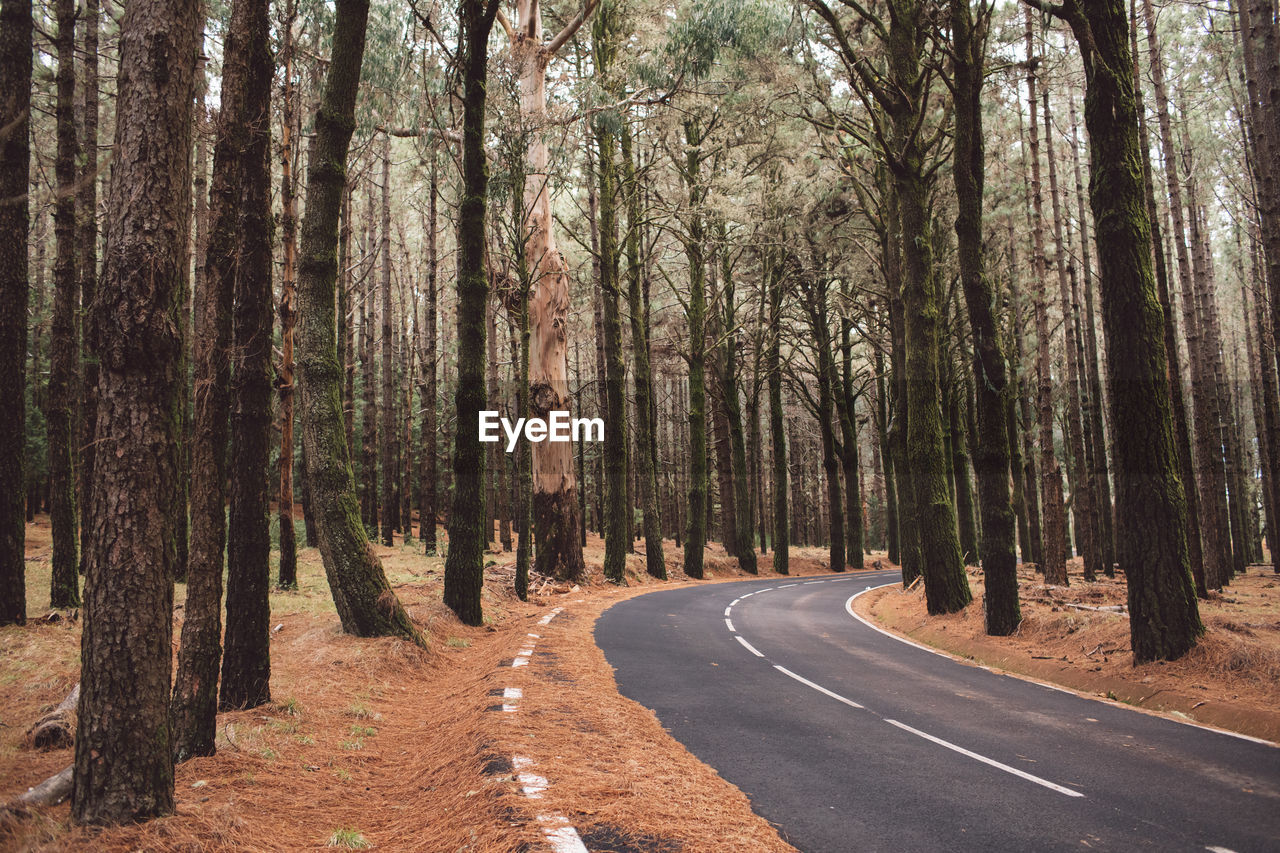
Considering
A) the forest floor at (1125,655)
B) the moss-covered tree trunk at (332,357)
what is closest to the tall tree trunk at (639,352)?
the forest floor at (1125,655)

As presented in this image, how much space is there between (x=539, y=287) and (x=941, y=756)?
16084 millimetres

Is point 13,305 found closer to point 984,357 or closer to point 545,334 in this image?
point 545,334

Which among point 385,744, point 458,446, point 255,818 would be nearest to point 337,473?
point 458,446

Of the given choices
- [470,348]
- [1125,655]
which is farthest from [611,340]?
[1125,655]

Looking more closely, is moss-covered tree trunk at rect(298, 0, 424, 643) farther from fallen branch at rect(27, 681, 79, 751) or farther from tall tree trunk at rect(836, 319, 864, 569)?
tall tree trunk at rect(836, 319, 864, 569)

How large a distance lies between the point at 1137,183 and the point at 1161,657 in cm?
603

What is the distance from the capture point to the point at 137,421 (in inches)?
162

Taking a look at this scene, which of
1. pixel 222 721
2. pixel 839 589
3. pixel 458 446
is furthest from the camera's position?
pixel 839 589

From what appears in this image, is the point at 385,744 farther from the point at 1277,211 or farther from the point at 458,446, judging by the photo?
the point at 1277,211

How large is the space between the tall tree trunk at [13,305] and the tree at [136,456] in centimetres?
702

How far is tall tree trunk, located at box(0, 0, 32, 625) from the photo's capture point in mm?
9297

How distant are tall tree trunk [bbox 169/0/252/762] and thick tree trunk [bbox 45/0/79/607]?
20.0 ft

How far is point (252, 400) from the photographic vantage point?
674 cm

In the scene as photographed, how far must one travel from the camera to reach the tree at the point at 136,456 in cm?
403
